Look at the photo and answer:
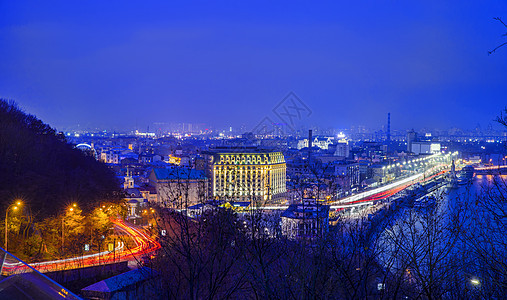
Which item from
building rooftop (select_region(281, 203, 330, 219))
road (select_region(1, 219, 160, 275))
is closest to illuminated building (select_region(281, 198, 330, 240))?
building rooftop (select_region(281, 203, 330, 219))

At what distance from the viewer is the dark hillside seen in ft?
17.0

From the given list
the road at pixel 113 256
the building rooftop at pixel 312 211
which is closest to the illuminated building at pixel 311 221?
Result: the building rooftop at pixel 312 211

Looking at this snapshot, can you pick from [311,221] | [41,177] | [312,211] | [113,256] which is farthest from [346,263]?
[41,177]

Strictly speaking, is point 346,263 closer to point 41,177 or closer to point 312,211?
point 312,211

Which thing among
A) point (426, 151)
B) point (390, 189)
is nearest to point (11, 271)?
point (390, 189)

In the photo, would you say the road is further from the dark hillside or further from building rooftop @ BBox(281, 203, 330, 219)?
building rooftop @ BBox(281, 203, 330, 219)

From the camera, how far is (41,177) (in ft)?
18.4

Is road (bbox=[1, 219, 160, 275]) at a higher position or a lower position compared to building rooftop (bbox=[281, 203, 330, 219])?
lower

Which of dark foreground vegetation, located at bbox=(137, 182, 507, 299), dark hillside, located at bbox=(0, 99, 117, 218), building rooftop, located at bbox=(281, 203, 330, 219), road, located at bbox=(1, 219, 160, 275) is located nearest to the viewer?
dark foreground vegetation, located at bbox=(137, 182, 507, 299)

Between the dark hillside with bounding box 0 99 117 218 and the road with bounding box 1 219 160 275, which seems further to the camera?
the dark hillside with bounding box 0 99 117 218

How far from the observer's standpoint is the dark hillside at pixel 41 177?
17.0ft

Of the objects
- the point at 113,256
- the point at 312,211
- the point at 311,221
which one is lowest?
the point at 113,256

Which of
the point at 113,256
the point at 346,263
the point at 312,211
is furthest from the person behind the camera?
the point at 113,256

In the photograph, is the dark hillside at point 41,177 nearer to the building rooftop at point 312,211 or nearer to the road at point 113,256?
the road at point 113,256
